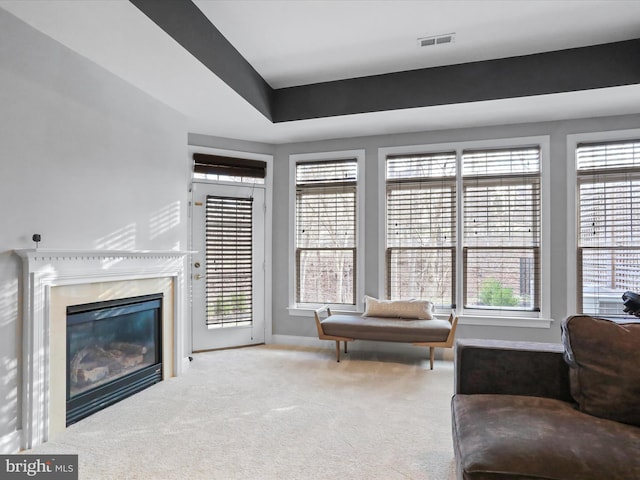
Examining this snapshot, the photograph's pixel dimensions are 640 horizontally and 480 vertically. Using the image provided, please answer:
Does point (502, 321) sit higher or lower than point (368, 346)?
higher

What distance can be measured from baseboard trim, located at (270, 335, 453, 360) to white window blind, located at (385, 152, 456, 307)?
0.55 metres

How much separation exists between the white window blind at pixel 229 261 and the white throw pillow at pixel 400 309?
152 centimetres

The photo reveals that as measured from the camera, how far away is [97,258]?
2928 mm

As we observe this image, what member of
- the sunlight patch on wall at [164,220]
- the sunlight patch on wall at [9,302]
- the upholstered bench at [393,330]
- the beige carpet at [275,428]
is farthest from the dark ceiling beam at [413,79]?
the beige carpet at [275,428]

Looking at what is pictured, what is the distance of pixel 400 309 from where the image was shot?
14.2ft

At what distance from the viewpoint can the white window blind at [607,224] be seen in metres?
4.03

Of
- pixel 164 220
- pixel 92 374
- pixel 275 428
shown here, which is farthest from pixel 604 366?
pixel 164 220

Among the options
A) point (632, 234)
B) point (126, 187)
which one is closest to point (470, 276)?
point (632, 234)

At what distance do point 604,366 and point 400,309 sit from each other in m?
2.60

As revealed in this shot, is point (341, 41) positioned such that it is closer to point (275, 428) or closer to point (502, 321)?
point (275, 428)

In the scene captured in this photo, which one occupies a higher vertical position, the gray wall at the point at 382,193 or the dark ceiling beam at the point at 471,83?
the dark ceiling beam at the point at 471,83

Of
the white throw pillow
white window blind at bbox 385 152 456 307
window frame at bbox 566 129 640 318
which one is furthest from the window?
window frame at bbox 566 129 640 318

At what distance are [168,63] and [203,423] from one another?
2541 millimetres

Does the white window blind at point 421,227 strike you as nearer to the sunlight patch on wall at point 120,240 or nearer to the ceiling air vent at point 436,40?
the ceiling air vent at point 436,40
